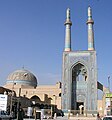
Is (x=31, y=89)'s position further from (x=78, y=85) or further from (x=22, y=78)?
(x=78, y=85)

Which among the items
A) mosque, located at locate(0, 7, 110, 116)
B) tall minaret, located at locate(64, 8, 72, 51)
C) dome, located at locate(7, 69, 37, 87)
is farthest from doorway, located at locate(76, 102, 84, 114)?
dome, located at locate(7, 69, 37, 87)

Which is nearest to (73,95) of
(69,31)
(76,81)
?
(76,81)

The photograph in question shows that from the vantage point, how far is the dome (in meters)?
39.5

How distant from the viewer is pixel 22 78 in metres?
39.7

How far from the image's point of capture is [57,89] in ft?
121

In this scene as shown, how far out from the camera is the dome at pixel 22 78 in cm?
3951

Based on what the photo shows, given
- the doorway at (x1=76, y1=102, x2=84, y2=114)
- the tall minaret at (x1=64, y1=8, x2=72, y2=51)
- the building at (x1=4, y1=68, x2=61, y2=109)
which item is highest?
the tall minaret at (x1=64, y1=8, x2=72, y2=51)

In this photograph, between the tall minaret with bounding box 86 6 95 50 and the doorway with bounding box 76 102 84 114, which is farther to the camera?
the tall minaret with bounding box 86 6 95 50

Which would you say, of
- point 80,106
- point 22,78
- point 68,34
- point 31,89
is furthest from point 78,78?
point 22,78

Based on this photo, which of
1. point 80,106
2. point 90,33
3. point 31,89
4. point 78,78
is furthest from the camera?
point 31,89

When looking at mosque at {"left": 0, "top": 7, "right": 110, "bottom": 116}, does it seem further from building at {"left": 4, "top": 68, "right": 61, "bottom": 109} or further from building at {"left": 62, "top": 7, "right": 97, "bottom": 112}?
building at {"left": 4, "top": 68, "right": 61, "bottom": 109}

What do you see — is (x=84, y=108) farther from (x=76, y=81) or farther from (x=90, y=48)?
(x=90, y=48)

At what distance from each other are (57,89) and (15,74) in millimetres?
8333

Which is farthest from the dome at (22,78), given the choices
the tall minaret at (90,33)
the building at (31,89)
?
the tall minaret at (90,33)
